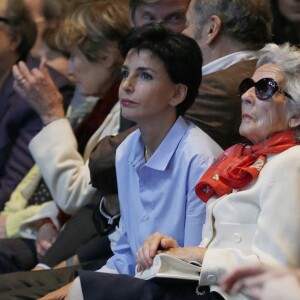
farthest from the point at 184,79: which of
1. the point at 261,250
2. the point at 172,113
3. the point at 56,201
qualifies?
the point at 56,201

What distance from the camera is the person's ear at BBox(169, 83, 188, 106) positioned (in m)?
3.09

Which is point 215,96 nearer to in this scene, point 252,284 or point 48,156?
point 48,156

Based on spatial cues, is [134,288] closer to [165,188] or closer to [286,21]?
[165,188]

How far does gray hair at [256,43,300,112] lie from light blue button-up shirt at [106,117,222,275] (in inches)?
13.4

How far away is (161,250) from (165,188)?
10.5 inches

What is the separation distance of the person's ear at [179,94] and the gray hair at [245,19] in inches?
14.2

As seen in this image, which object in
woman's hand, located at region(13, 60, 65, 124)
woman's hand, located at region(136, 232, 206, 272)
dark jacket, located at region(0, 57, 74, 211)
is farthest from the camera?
dark jacket, located at region(0, 57, 74, 211)

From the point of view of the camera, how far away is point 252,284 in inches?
65.6

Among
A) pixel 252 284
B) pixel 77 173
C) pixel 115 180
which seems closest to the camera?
pixel 252 284

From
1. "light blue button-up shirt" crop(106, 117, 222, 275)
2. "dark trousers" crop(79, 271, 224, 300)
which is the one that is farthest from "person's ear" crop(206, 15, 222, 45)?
"dark trousers" crop(79, 271, 224, 300)

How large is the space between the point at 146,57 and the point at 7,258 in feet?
4.16

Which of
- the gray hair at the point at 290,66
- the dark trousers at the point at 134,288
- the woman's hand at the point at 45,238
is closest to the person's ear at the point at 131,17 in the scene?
the woman's hand at the point at 45,238

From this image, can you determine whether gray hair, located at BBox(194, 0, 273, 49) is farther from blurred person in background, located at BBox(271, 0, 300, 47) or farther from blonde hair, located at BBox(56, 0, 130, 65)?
blonde hair, located at BBox(56, 0, 130, 65)

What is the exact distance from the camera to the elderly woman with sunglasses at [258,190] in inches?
101
